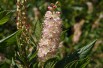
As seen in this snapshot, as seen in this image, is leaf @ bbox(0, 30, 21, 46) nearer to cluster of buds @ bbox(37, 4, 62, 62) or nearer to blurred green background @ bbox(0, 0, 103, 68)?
cluster of buds @ bbox(37, 4, 62, 62)

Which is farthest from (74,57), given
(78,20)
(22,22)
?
(78,20)

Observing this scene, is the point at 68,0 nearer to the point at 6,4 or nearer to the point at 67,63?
the point at 6,4

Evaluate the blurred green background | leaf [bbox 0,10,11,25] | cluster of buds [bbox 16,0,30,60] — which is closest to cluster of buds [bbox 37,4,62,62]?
cluster of buds [bbox 16,0,30,60]

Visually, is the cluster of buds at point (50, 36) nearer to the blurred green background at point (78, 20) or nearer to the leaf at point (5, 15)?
the leaf at point (5, 15)

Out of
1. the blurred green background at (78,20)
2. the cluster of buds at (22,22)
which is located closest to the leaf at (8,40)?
the cluster of buds at (22,22)

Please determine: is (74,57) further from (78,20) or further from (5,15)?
(78,20)
